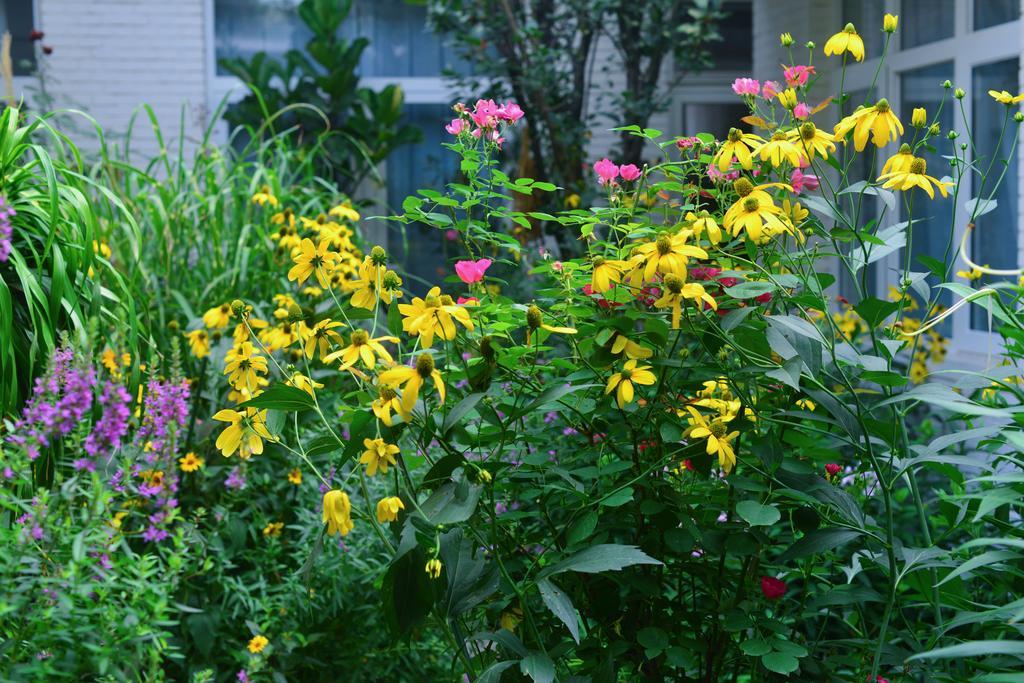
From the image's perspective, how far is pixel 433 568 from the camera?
114 cm

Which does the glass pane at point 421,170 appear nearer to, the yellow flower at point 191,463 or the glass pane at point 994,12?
the glass pane at point 994,12

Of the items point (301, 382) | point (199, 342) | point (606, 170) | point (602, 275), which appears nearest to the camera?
point (602, 275)

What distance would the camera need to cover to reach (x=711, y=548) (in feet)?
4.36

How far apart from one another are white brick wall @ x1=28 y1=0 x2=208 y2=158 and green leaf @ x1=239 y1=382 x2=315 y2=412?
15.7ft

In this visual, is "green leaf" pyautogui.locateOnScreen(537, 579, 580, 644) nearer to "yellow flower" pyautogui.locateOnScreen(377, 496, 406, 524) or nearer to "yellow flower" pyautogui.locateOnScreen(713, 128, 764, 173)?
"yellow flower" pyautogui.locateOnScreen(377, 496, 406, 524)

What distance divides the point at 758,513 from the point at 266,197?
2.01 metres

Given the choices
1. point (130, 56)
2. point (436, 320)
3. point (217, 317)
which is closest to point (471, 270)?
point (436, 320)

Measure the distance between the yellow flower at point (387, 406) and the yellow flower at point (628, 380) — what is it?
246mm

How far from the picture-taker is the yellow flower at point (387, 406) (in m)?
1.13

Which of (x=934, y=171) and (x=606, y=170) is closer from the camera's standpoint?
(x=606, y=170)

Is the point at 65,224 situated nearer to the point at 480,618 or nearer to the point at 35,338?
the point at 35,338

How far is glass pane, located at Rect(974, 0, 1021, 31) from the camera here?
A: 3.39m

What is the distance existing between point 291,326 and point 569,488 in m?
0.51

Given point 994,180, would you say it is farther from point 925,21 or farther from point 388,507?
point 388,507
